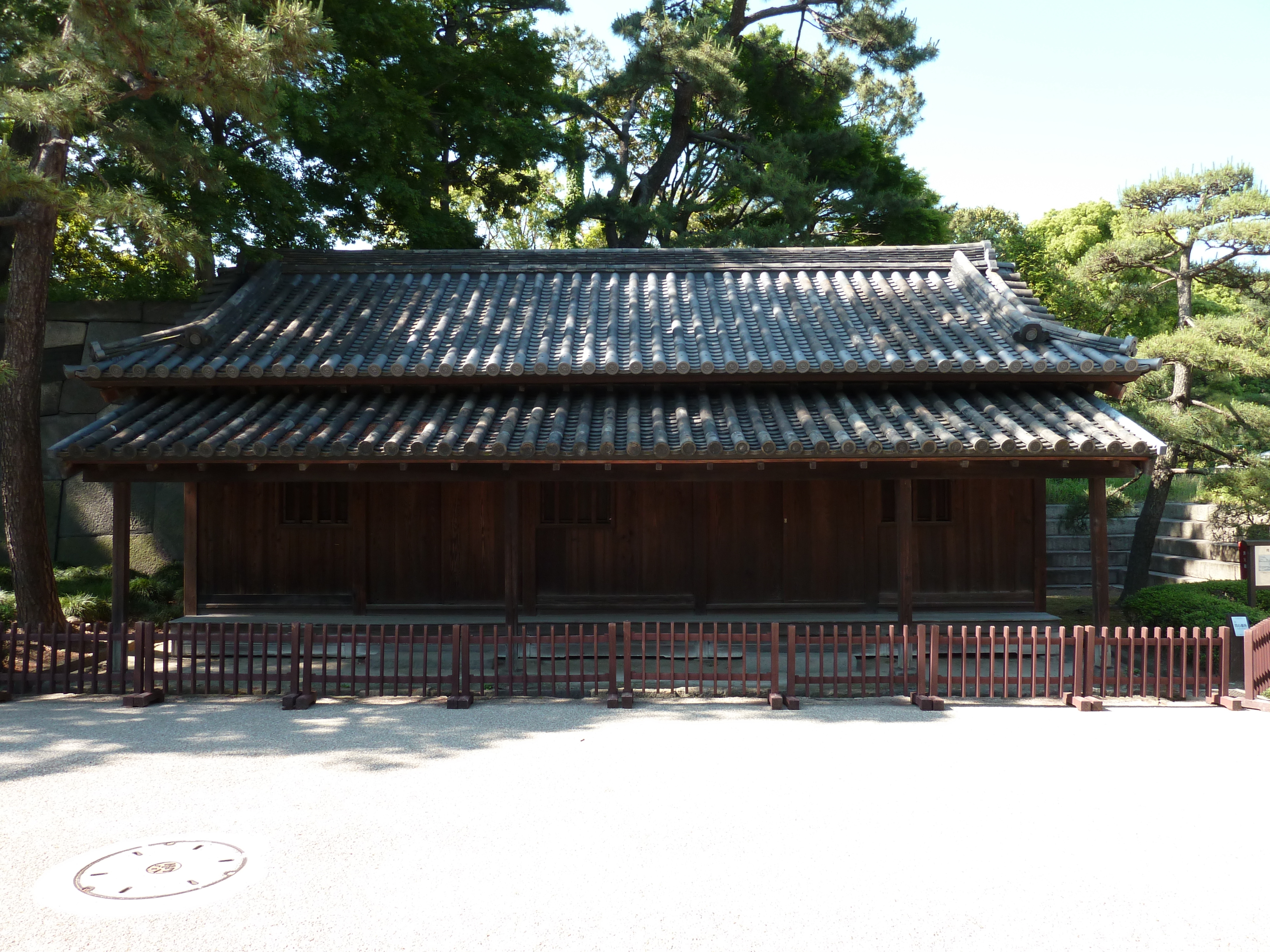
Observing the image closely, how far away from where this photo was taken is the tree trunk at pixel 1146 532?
14219mm

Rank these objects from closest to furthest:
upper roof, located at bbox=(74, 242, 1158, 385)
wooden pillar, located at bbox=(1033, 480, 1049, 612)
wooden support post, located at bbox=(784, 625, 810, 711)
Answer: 1. wooden support post, located at bbox=(784, 625, 810, 711)
2. upper roof, located at bbox=(74, 242, 1158, 385)
3. wooden pillar, located at bbox=(1033, 480, 1049, 612)

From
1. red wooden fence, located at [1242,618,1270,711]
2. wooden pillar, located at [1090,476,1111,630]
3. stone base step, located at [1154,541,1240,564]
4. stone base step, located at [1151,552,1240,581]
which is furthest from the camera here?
stone base step, located at [1154,541,1240,564]

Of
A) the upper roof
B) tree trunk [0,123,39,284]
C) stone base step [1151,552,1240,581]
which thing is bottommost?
→ stone base step [1151,552,1240,581]

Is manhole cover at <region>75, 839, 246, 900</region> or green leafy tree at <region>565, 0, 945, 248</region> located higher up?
green leafy tree at <region>565, 0, 945, 248</region>

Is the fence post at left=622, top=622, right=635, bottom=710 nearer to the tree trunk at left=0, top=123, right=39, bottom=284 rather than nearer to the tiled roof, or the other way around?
the tiled roof

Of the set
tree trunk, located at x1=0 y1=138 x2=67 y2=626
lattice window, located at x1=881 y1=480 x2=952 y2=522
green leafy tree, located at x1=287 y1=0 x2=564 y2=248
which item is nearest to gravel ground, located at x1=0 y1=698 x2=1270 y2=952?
tree trunk, located at x1=0 y1=138 x2=67 y2=626

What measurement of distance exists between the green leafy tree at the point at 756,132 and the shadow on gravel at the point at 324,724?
48.5 feet

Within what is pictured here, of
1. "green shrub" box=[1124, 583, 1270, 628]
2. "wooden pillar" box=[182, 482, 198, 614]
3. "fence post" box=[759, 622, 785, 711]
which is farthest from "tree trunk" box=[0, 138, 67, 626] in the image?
"green shrub" box=[1124, 583, 1270, 628]

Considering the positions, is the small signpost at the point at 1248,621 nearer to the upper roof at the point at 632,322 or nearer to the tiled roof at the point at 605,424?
the tiled roof at the point at 605,424

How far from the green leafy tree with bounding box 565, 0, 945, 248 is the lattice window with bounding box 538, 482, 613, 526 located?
1109 centimetres

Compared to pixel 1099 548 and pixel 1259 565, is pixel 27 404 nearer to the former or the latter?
pixel 1099 548

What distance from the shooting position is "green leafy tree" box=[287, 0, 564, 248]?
16.9 m

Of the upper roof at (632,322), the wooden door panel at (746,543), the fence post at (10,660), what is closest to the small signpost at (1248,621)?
the upper roof at (632,322)

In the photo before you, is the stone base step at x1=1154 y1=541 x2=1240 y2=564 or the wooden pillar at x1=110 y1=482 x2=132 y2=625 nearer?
the wooden pillar at x1=110 y1=482 x2=132 y2=625
